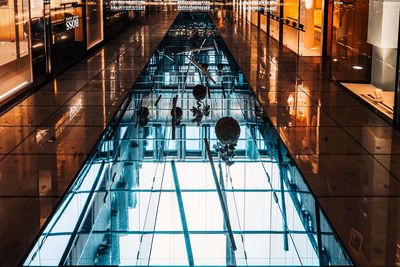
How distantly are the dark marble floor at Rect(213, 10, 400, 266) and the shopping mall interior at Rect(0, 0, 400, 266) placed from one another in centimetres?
2

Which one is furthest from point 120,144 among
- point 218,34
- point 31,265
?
point 218,34

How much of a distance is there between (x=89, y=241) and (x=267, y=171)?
2.14m

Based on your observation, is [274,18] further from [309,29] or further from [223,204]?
[223,204]

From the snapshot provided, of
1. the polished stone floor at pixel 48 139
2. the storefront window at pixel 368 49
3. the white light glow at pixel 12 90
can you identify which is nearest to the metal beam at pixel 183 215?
the polished stone floor at pixel 48 139

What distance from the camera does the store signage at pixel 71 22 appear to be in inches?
Answer: 535

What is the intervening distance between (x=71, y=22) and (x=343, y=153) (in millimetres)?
8957

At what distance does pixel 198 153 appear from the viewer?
254 inches


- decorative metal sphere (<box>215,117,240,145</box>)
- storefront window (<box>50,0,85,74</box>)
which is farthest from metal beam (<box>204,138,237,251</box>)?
storefront window (<box>50,0,85,74</box>)

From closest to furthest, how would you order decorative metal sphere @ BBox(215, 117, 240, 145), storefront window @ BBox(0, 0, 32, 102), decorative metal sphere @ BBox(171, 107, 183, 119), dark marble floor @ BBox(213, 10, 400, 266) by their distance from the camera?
dark marble floor @ BBox(213, 10, 400, 266), decorative metal sphere @ BBox(215, 117, 240, 145), decorative metal sphere @ BBox(171, 107, 183, 119), storefront window @ BBox(0, 0, 32, 102)

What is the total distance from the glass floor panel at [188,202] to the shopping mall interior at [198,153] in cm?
2

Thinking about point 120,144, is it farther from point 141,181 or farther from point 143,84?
point 143,84

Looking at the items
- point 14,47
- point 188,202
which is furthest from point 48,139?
point 14,47

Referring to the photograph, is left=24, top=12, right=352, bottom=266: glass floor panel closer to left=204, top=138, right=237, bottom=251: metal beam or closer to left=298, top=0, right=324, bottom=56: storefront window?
left=204, top=138, right=237, bottom=251: metal beam

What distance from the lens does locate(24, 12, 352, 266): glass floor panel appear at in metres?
4.25
